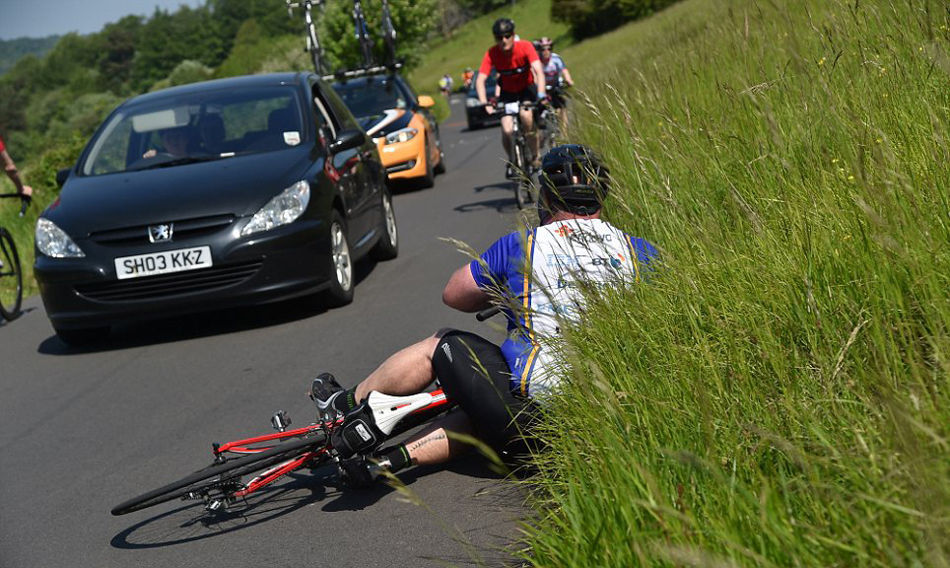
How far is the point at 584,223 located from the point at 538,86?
9.06 m

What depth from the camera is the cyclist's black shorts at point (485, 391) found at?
15.6 ft

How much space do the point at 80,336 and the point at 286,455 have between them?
4895 millimetres

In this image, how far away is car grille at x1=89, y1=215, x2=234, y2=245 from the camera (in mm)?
8773

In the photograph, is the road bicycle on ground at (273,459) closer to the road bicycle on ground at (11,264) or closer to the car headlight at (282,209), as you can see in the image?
the car headlight at (282,209)

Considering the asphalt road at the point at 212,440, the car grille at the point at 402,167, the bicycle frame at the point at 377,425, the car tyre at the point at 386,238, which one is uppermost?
the bicycle frame at the point at 377,425

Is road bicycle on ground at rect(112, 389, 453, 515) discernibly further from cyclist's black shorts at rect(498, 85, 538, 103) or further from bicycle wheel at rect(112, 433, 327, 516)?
cyclist's black shorts at rect(498, 85, 538, 103)

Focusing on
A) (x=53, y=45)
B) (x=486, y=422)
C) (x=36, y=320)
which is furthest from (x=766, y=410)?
(x=53, y=45)

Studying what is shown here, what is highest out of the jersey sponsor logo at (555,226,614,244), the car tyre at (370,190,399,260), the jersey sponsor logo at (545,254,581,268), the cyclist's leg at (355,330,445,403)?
the jersey sponsor logo at (555,226,614,244)

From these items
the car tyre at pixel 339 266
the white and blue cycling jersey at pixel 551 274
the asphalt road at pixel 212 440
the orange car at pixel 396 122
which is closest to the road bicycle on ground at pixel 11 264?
the asphalt road at pixel 212 440

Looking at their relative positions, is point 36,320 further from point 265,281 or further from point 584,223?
point 584,223

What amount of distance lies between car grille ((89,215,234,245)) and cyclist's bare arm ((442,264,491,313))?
3981 millimetres

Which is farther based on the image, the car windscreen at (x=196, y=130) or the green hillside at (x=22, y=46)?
the green hillside at (x=22, y=46)

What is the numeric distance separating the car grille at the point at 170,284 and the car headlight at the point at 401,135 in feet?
33.1

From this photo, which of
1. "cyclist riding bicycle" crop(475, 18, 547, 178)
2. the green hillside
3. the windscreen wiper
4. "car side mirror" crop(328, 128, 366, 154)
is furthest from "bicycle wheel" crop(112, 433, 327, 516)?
the green hillside
